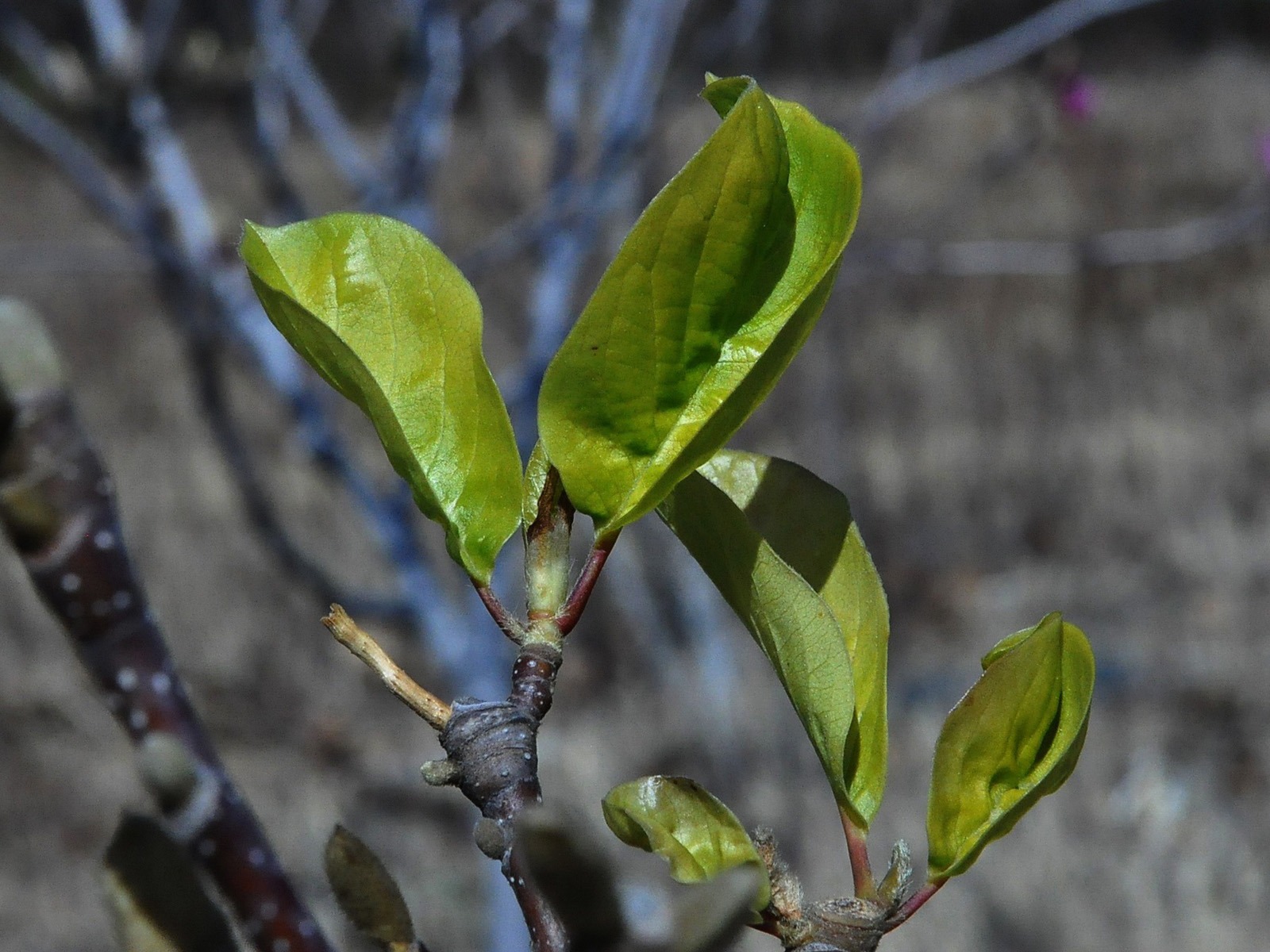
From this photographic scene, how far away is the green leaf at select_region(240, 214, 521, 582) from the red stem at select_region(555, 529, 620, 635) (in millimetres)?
21

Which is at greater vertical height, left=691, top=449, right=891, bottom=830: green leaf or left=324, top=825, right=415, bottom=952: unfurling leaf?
left=691, top=449, right=891, bottom=830: green leaf

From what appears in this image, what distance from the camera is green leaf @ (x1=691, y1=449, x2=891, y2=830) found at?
28 cm

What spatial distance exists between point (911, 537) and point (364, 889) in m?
3.30

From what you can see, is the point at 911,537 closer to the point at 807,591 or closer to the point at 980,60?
the point at 980,60

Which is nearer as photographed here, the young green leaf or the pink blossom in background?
the young green leaf

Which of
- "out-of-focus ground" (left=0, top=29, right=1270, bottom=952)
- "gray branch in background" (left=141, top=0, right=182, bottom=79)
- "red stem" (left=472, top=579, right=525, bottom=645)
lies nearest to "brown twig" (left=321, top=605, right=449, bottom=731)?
"red stem" (left=472, top=579, right=525, bottom=645)

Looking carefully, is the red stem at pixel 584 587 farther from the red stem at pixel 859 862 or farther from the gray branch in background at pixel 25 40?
the gray branch in background at pixel 25 40

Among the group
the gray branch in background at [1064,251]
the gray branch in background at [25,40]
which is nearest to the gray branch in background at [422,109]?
the gray branch in background at [25,40]

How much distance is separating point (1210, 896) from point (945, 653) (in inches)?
37.2

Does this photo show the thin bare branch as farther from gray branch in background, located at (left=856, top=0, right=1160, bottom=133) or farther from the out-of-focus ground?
gray branch in background, located at (left=856, top=0, right=1160, bottom=133)

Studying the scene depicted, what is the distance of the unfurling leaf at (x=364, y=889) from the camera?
0.74 feet

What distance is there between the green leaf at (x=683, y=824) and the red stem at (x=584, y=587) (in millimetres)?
38

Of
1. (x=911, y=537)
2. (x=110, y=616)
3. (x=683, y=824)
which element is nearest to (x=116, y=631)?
(x=110, y=616)

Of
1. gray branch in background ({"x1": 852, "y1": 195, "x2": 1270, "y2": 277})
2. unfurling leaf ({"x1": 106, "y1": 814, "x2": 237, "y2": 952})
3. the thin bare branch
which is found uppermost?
the thin bare branch
